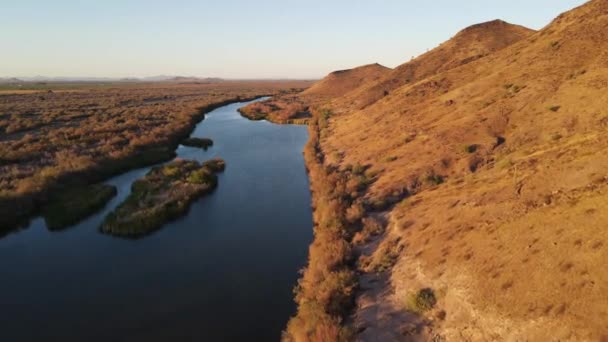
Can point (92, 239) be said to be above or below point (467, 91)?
below

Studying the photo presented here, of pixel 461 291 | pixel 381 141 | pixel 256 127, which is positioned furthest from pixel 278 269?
pixel 256 127

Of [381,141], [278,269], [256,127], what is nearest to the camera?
[278,269]

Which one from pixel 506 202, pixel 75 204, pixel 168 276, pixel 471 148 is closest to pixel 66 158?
pixel 75 204

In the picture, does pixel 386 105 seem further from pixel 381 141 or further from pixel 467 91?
pixel 381 141

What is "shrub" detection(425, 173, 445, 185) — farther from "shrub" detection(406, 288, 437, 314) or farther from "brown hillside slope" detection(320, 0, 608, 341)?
"shrub" detection(406, 288, 437, 314)

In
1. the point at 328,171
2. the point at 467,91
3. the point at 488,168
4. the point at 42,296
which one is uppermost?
the point at 467,91

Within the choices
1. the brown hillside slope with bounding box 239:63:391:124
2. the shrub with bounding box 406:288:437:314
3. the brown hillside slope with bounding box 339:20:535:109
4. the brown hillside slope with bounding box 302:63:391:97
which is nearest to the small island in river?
the shrub with bounding box 406:288:437:314

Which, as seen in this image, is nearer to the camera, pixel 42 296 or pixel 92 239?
pixel 42 296
